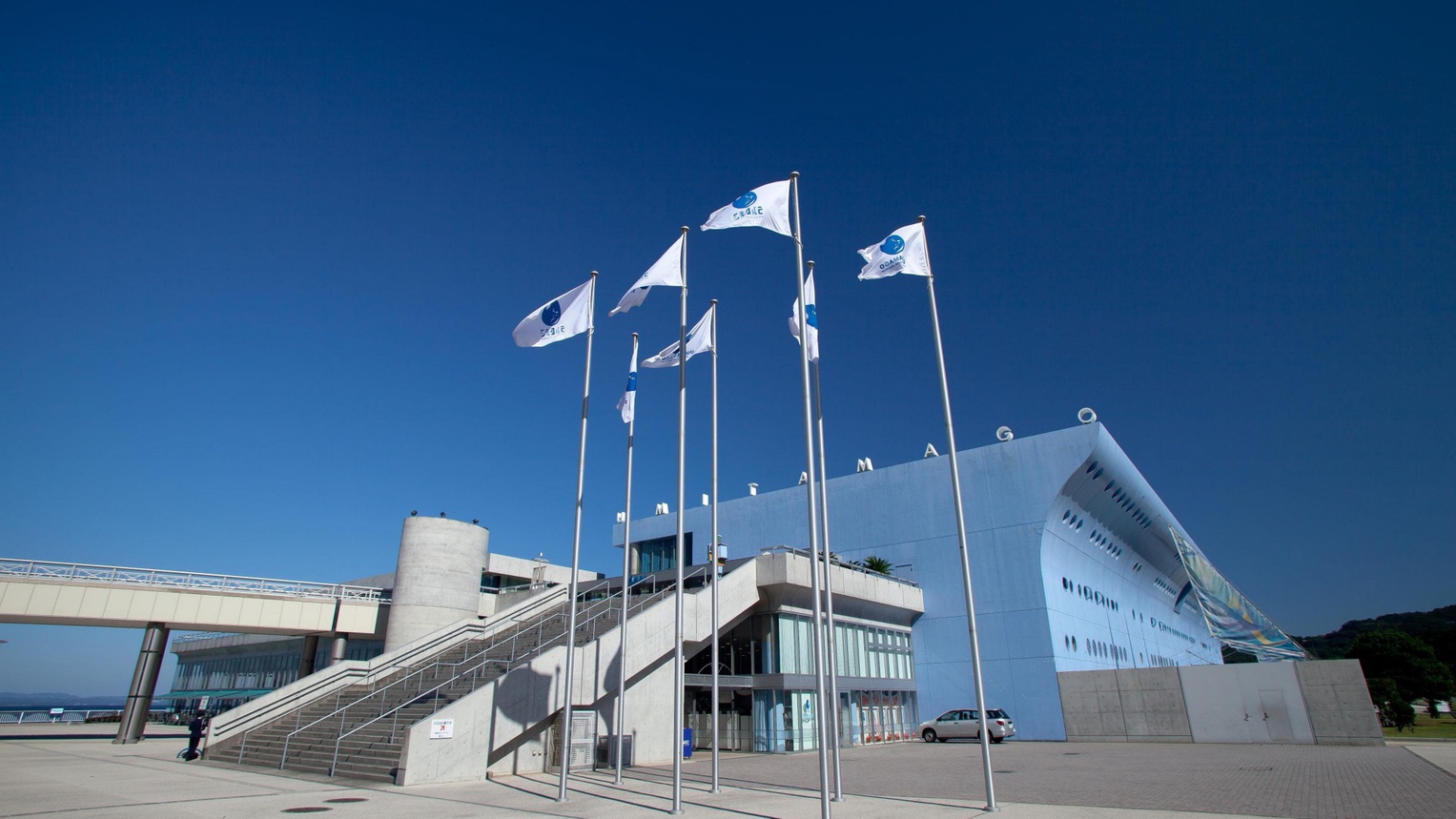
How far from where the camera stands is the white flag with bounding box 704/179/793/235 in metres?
13.9

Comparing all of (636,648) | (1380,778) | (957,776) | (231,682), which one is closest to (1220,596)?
(1380,778)

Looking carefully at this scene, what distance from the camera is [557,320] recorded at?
17.5 metres

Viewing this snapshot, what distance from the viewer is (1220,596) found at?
4653 centimetres

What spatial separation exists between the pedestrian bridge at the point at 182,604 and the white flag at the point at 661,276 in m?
23.0

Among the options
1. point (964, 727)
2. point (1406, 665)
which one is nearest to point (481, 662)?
point (964, 727)

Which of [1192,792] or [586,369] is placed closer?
[1192,792]

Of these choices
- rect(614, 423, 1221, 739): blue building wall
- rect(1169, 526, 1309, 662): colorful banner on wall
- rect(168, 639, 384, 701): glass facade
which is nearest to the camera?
rect(614, 423, 1221, 739): blue building wall

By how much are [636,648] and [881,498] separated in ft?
70.6

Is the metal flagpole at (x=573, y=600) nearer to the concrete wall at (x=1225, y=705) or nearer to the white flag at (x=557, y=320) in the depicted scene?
the white flag at (x=557, y=320)

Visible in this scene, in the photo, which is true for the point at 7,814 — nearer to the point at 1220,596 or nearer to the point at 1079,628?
the point at 1079,628

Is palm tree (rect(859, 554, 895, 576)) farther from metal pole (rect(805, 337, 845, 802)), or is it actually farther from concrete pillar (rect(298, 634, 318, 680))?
concrete pillar (rect(298, 634, 318, 680))

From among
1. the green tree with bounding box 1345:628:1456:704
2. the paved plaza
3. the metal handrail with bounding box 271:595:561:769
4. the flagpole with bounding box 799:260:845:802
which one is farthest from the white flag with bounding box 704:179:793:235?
the green tree with bounding box 1345:628:1456:704

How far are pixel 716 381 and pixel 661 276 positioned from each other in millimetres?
3477

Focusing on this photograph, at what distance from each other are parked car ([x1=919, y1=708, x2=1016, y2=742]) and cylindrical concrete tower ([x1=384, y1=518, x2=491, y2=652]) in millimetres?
20281
